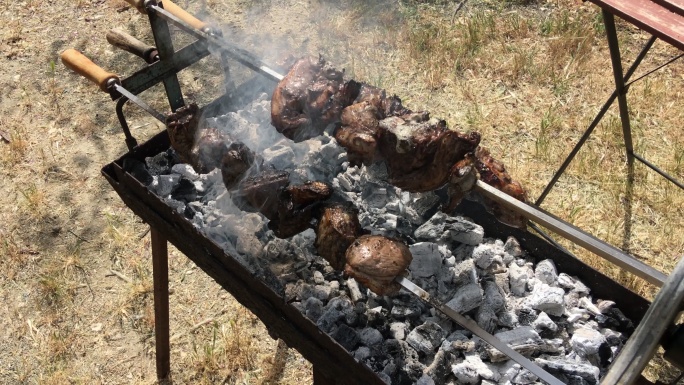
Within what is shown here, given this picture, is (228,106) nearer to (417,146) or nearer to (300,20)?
(417,146)

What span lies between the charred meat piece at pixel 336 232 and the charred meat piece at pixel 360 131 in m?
0.23

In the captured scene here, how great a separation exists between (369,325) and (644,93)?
3.72 m

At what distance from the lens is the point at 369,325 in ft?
8.48

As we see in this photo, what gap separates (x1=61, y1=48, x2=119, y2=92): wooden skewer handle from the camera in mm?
2637

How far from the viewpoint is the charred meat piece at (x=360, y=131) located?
2.46 m

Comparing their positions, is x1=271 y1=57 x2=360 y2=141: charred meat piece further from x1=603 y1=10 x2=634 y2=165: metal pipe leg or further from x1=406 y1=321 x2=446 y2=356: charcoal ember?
x1=603 y1=10 x2=634 y2=165: metal pipe leg

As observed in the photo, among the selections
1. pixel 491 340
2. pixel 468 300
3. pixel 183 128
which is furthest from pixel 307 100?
pixel 491 340

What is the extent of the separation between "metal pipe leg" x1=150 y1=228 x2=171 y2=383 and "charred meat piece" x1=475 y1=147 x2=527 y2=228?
4.90 ft

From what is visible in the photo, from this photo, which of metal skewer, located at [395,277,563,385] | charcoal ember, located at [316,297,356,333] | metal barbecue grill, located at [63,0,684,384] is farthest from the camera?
charcoal ember, located at [316,297,356,333]

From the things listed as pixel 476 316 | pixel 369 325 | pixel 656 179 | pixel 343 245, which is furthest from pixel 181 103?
pixel 656 179

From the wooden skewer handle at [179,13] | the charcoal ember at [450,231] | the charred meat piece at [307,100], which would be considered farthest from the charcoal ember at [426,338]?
the wooden skewer handle at [179,13]

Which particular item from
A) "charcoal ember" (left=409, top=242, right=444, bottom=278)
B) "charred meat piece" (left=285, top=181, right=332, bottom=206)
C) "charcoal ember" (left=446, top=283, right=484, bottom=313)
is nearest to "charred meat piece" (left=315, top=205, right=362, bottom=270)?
"charred meat piece" (left=285, top=181, right=332, bottom=206)

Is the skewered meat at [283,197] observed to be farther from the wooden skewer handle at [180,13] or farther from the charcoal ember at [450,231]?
the wooden skewer handle at [180,13]

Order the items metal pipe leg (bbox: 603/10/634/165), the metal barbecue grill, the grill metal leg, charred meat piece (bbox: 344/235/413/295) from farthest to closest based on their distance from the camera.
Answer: metal pipe leg (bbox: 603/10/634/165) → the grill metal leg → charred meat piece (bbox: 344/235/413/295) → the metal barbecue grill
